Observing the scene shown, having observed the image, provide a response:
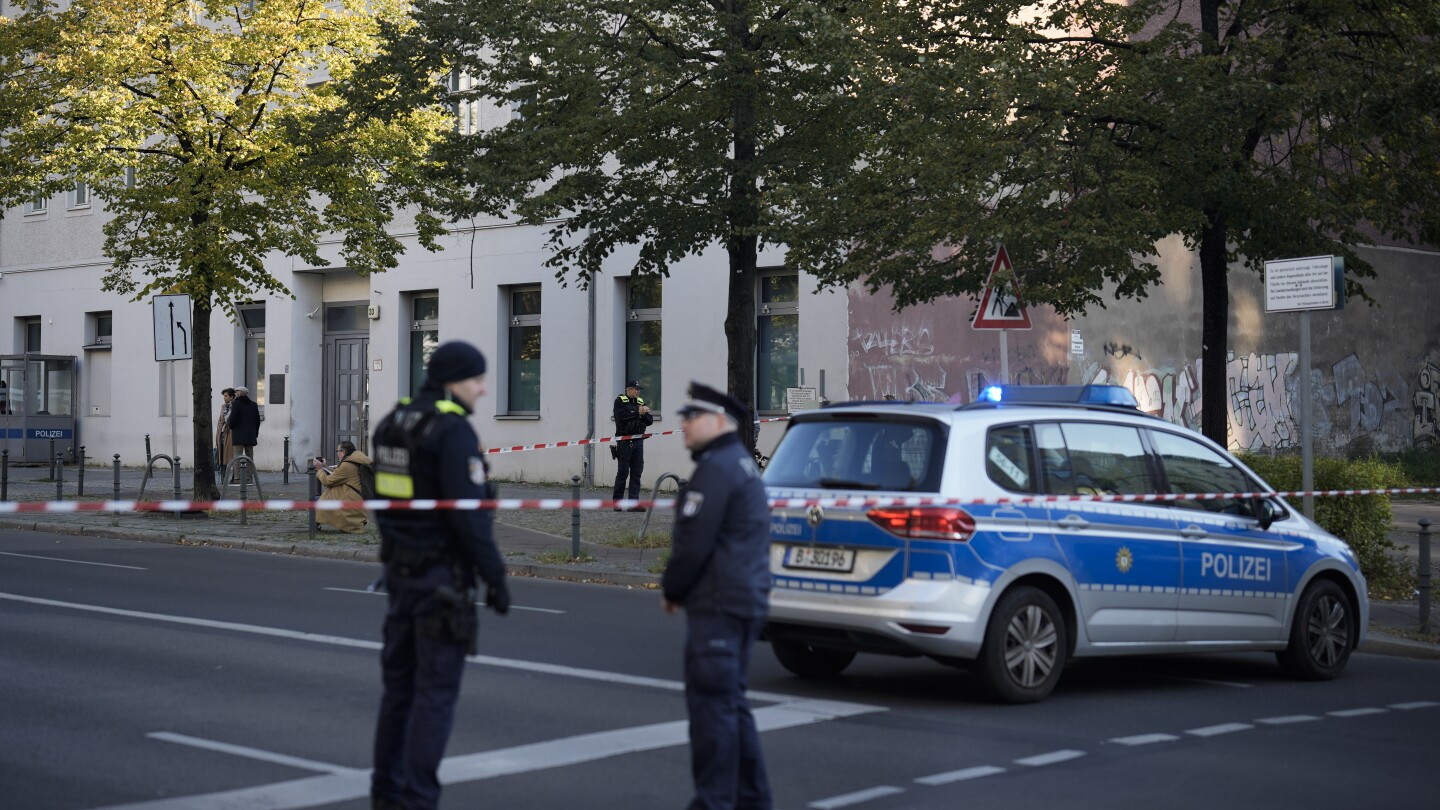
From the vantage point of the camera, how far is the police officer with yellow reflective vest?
19.0ft

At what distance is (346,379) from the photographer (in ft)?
112

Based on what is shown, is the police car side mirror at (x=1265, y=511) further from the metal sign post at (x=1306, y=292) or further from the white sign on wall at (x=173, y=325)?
the white sign on wall at (x=173, y=325)

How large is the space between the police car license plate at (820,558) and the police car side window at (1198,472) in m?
2.37

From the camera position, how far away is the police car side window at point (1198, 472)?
33.3ft

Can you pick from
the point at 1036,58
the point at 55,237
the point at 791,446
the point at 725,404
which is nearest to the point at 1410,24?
the point at 1036,58

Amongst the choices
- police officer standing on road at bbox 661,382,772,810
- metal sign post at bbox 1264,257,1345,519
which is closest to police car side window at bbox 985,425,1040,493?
police officer standing on road at bbox 661,382,772,810

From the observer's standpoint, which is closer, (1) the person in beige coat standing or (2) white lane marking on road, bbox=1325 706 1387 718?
(2) white lane marking on road, bbox=1325 706 1387 718

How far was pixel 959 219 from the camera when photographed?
15.6 metres

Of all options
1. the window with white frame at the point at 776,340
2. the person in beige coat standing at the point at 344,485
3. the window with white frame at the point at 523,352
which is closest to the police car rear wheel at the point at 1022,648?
the person in beige coat standing at the point at 344,485

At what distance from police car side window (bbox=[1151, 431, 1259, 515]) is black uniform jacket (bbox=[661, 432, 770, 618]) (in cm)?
479

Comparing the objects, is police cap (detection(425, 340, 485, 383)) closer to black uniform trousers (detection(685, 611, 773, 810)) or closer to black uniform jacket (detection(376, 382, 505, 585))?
black uniform jacket (detection(376, 382, 505, 585))

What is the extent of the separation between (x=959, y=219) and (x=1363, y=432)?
16.2 metres

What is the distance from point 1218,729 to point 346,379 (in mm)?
27459

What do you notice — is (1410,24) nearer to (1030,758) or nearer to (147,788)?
(1030,758)
